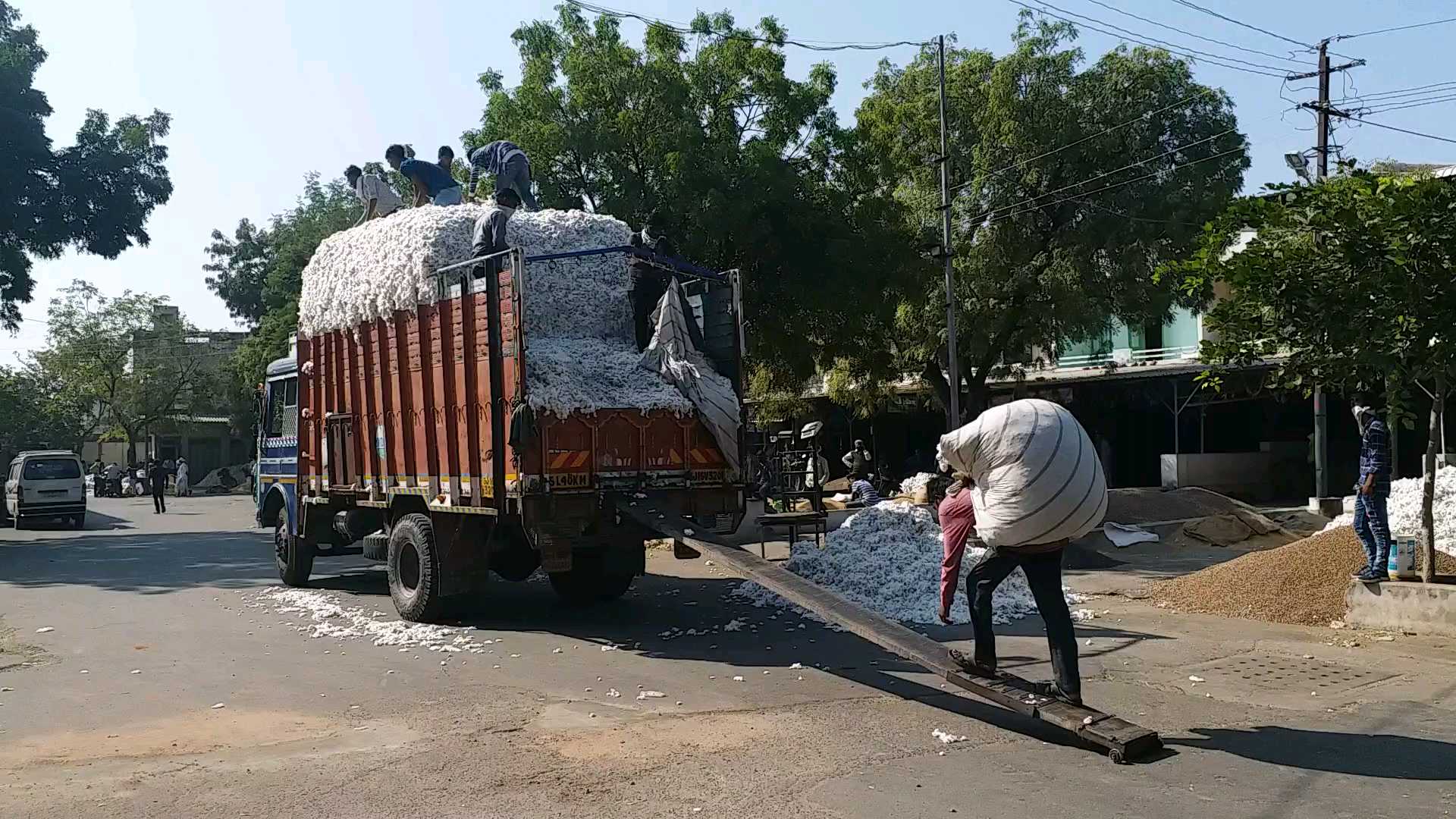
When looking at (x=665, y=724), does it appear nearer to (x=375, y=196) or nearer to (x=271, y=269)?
(x=375, y=196)

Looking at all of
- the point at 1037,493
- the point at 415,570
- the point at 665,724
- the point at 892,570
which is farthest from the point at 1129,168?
the point at 665,724

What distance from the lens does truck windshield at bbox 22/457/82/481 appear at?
88.6ft

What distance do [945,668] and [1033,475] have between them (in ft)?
3.95

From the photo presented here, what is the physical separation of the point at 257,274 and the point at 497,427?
51.8m

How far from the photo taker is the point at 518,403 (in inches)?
347

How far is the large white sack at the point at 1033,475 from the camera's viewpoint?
19.9 feet

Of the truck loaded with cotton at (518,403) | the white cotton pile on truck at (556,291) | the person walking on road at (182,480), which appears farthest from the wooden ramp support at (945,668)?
the person walking on road at (182,480)

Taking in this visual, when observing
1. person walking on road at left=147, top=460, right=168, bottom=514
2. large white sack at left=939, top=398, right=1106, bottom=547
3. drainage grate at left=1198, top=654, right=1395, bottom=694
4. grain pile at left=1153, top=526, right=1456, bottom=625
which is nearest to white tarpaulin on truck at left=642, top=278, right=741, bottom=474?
large white sack at left=939, top=398, right=1106, bottom=547

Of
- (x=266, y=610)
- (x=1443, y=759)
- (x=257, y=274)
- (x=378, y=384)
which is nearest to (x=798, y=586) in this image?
(x=1443, y=759)

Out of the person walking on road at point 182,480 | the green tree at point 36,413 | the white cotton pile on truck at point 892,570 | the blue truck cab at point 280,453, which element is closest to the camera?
the white cotton pile on truck at point 892,570

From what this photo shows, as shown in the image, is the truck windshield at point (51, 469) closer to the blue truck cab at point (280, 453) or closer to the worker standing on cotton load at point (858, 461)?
the blue truck cab at point (280, 453)

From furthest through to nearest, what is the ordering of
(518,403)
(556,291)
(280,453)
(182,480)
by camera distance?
(182,480)
(280,453)
(556,291)
(518,403)

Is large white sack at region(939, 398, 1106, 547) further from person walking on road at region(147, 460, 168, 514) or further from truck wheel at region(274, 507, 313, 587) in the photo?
person walking on road at region(147, 460, 168, 514)

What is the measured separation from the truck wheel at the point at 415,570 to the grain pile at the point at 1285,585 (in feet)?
22.8
